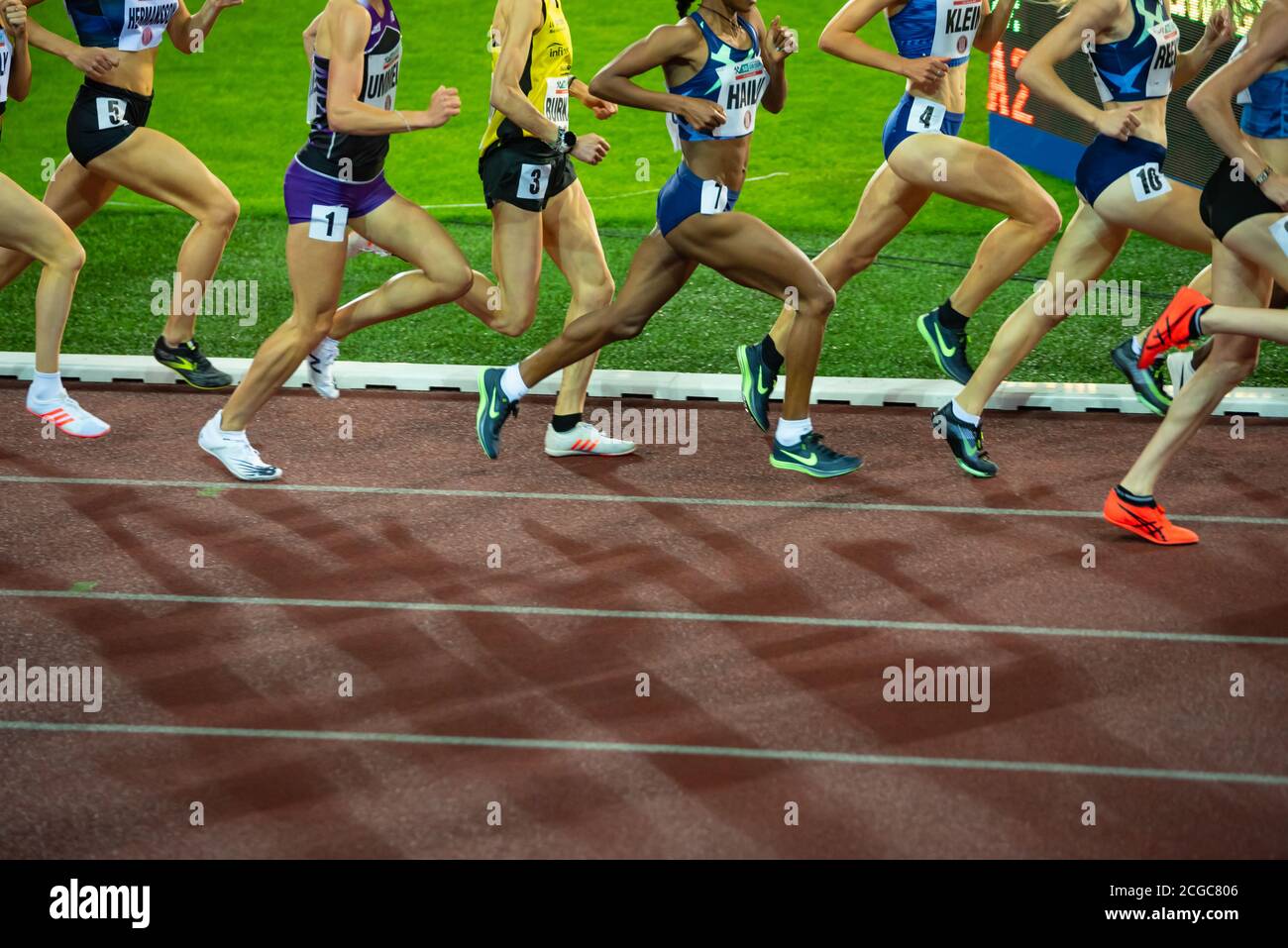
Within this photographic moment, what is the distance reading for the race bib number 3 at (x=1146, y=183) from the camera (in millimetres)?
6547

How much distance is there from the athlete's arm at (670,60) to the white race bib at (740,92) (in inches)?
3.2

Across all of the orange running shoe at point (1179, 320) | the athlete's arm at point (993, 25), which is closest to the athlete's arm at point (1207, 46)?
the athlete's arm at point (993, 25)

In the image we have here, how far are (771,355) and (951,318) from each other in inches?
35.8

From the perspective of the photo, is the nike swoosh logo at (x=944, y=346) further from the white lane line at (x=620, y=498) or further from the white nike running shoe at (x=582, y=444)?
the white nike running shoe at (x=582, y=444)

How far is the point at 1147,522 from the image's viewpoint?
6.32m

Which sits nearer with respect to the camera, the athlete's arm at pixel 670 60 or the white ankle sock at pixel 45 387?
the athlete's arm at pixel 670 60

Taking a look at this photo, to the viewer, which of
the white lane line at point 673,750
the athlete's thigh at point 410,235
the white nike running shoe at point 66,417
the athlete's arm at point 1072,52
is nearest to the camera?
the white lane line at point 673,750

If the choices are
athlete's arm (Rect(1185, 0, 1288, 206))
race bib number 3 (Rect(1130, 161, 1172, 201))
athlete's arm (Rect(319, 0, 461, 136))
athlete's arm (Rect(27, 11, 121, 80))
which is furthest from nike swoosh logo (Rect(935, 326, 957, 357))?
athlete's arm (Rect(27, 11, 121, 80))

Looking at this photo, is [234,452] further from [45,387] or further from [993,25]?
[993,25]

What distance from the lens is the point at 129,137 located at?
298 inches

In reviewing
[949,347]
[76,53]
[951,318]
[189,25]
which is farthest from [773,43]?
[76,53]

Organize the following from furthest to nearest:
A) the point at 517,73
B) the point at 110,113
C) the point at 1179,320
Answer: the point at 110,113 → the point at 517,73 → the point at 1179,320

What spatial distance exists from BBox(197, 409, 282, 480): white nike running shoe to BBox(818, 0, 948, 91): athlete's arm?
3.01 m

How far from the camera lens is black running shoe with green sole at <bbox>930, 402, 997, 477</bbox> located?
23.1 feet
